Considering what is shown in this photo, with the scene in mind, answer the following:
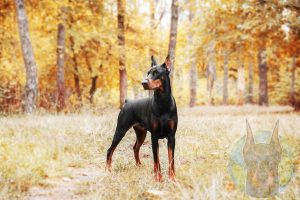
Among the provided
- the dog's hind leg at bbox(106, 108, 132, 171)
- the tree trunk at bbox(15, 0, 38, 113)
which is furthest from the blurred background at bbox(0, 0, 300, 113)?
the dog's hind leg at bbox(106, 108, 132, 171)

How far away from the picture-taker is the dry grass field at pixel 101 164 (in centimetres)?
486

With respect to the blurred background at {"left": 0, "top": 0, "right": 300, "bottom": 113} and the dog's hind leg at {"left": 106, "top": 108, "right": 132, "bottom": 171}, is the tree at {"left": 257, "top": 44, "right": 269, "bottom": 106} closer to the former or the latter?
the blurred background at {"left": 0, "top": 0, "right": 300, "bottom": 113}

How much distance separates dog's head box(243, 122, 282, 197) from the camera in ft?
14.6

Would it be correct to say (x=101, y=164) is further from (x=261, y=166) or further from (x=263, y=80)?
(x=263, y=80)

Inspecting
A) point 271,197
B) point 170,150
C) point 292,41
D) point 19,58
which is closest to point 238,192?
point 271,197

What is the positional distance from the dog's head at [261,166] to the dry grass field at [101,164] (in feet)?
0.55

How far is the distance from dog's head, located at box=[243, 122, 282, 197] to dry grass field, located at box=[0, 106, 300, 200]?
17 centimetres

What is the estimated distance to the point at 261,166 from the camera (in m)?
4.83

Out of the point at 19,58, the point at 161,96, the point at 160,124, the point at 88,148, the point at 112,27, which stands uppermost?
the point at 112,27

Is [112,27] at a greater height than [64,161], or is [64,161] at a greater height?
[112,27]

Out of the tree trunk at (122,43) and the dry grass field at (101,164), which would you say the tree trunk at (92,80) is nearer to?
the tree trunk at (122,43)

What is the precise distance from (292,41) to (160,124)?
40.2 feet

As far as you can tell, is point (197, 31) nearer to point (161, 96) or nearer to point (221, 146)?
point (221, 146)

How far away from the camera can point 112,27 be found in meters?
19.5
